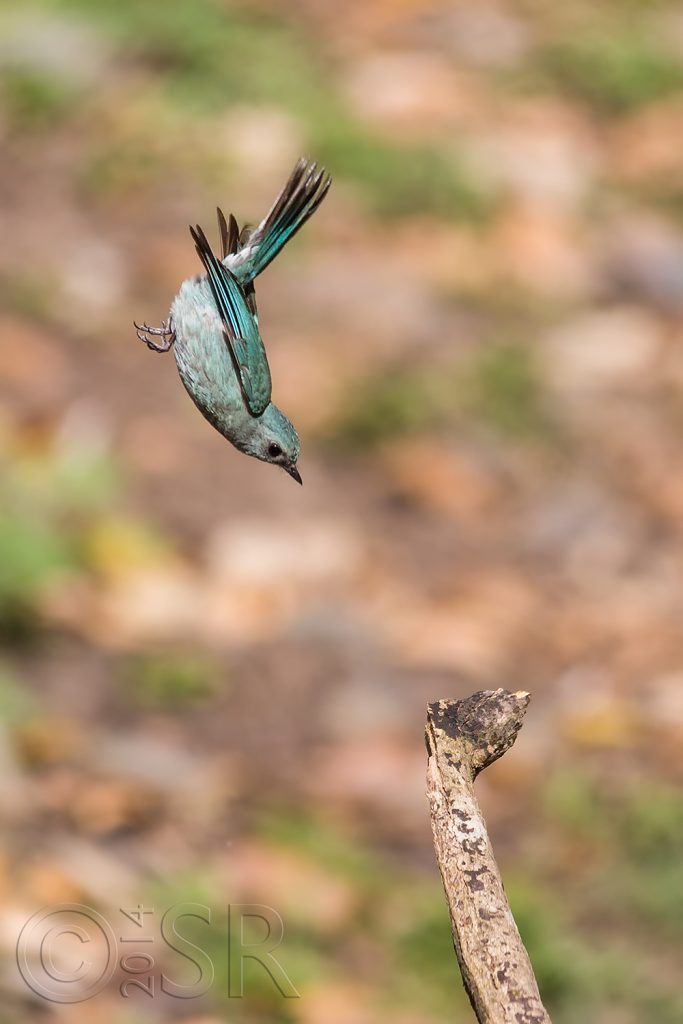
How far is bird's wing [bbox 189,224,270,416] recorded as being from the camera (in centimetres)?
223

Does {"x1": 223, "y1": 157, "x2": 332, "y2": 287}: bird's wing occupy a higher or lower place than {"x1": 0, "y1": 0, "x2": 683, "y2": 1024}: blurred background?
lower

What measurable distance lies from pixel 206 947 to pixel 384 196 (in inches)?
193

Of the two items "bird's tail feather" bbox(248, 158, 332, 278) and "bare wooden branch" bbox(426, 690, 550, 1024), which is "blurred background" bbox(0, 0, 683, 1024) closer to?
"bare wooden branch" bbox(426, 690, 550, 1024)

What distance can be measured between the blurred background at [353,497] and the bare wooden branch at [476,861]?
2309 mm

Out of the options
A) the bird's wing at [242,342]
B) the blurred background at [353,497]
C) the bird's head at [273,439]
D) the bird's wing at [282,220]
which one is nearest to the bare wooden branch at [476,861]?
the bird's head at [273,439]

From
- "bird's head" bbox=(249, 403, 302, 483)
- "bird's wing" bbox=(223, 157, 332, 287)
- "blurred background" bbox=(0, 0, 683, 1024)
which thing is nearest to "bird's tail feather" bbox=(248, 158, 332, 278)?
"bird's wing" bbox=(223, 157, 332, 287)

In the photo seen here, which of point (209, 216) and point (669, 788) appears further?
point (209, 216)

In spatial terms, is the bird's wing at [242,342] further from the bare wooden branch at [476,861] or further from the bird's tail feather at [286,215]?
the bare wooden branch at [476,861]

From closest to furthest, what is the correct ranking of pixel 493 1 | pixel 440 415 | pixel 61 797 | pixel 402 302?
pixel 61 797
pixel 440 415
pixel 402 302
pixel 493 1

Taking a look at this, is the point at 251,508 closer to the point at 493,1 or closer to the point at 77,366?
the point at 77,366

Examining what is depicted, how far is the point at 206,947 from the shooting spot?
470cm

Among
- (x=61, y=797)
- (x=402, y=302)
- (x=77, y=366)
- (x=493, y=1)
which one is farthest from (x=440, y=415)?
(x=493, y=1)

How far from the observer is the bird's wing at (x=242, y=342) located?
7.32ft

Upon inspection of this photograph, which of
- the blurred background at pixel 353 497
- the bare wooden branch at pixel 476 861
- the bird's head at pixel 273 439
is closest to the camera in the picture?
the bare wooden branch at pixel 476 861
